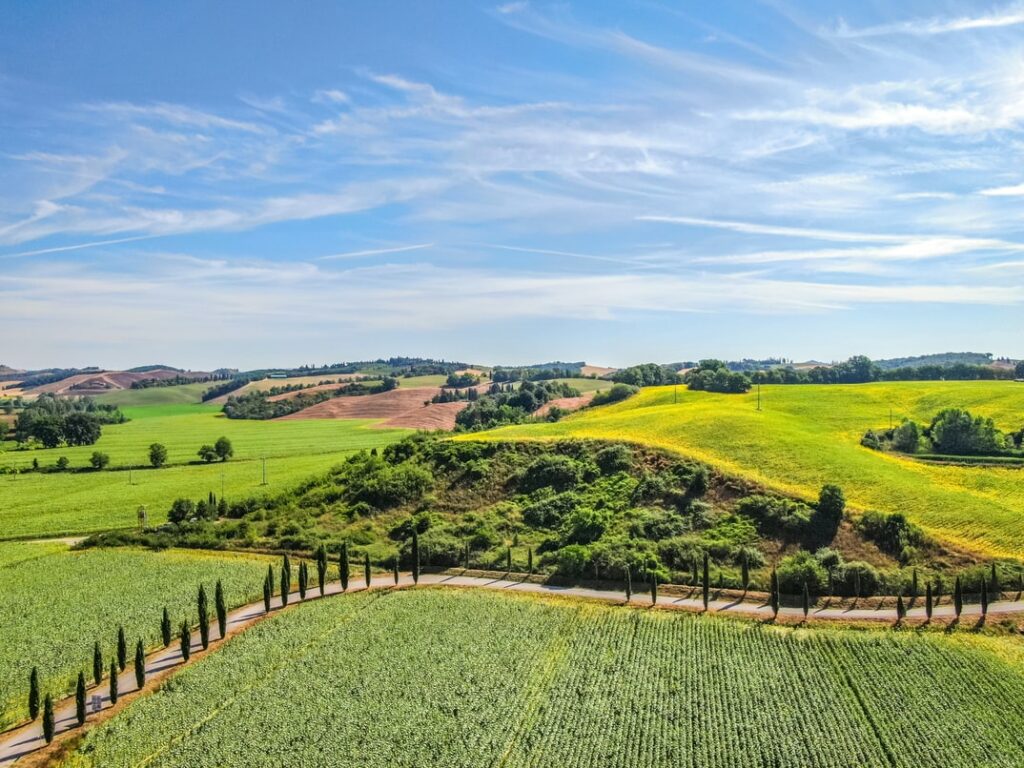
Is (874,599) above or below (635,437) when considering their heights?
below

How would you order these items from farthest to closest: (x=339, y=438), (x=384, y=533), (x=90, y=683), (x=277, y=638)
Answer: (x=339, y=438) → (x=384, y=533) → (x=277, y=638) → (x=90, y=683)

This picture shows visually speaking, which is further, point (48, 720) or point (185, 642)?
point (185, 642)

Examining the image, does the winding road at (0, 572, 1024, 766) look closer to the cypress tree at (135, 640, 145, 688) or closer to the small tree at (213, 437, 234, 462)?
the cypress tree at (135, 640, 145, 688)

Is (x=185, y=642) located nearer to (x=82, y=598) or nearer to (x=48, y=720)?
(x=48, y=720)

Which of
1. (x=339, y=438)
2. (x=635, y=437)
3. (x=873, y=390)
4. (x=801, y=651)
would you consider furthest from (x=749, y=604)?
(x=339, y=438)

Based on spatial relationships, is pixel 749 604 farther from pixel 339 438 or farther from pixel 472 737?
pixel 339 438

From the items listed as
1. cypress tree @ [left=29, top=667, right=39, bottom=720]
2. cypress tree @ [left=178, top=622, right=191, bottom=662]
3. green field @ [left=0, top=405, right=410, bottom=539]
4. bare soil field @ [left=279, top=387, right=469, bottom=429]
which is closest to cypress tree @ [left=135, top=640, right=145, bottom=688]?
cypress tree @ [left=178, top=622, right=191, bottom=662]

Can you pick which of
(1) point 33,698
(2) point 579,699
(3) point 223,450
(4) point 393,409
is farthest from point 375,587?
(4) point 393,409
